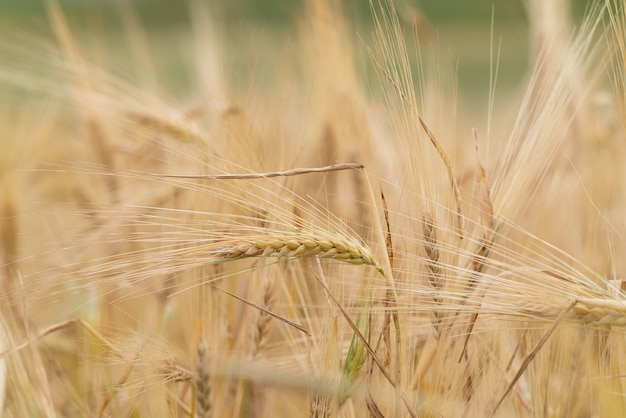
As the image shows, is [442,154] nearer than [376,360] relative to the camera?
No

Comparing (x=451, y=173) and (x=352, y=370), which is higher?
(x=451, y=173)

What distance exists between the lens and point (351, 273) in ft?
2.74

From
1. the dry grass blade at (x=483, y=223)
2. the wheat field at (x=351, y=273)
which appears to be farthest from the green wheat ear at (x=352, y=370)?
the dry grass blade at (x=483, y=223)

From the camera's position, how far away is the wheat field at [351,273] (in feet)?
2.12

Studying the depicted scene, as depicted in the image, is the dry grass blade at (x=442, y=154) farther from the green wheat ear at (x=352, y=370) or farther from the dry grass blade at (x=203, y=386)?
the dry grass blade at (x=203, y=386)

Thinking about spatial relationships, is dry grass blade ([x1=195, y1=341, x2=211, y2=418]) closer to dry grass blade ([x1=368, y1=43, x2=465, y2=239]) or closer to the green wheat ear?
the green wheat ear

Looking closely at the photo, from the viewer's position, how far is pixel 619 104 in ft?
2.26

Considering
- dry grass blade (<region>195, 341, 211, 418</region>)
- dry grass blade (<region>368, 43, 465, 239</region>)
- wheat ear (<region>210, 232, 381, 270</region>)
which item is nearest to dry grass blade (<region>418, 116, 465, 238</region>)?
dry grass blade (<region>368, 43, 465, 239</region>)

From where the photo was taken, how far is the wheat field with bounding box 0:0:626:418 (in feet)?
2.12

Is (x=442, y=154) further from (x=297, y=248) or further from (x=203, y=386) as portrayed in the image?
(x=203, y=386)

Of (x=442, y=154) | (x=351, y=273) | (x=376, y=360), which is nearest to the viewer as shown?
(x=376, y=360)

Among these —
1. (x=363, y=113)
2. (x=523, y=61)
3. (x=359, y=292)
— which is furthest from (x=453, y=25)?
(x=359, y=292)

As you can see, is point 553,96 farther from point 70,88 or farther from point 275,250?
point 70,88

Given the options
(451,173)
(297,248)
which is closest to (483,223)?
(451,173)
